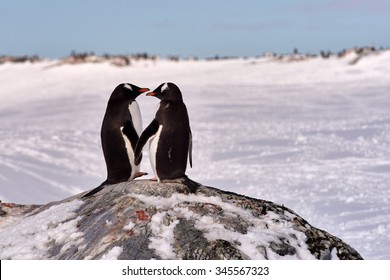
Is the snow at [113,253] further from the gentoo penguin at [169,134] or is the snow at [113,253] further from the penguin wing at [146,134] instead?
the penguin wing at [146,134]

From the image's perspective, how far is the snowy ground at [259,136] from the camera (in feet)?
27.0

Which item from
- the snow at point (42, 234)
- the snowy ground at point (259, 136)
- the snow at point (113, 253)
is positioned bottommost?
the snowy ground at point (259, 136)

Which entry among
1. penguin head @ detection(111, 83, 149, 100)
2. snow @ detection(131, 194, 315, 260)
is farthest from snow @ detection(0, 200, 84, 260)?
penguin head @ detection(111, 83, 149, 100)

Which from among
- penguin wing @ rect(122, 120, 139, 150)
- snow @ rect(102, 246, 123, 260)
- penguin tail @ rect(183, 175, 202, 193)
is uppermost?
penguin wing @ rect(122, 120, 139, 150)

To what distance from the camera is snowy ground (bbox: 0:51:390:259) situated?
823cm

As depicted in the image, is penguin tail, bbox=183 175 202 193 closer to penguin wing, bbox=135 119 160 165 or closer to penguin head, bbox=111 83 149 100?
penguin wing, bbox=135 119 160 165

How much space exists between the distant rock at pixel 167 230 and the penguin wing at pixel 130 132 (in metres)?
0.37

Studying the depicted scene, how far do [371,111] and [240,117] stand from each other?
8.39ft

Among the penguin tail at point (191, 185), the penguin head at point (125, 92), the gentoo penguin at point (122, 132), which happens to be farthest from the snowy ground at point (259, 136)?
the penguin head at point (125, 92)

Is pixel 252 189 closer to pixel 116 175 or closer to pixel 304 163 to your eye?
pixel 304 163

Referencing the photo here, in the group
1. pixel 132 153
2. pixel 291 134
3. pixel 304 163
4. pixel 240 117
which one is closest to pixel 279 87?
pixel 240 117

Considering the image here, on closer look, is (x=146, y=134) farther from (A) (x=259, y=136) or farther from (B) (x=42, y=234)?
(A) (x=259, y=136)

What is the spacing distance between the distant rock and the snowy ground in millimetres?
2008

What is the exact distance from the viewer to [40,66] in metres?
24.9
